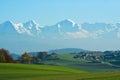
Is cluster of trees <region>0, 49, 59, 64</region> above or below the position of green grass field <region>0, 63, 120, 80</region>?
above

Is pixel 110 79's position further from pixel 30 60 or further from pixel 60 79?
pixel 30 60

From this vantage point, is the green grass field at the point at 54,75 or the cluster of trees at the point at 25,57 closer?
the green grass field at the point at 54,75

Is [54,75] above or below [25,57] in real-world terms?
below

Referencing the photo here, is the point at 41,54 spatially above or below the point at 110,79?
above

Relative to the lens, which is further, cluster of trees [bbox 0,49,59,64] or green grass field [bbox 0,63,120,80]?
cluster of trees [bbox 0,49,59,64]

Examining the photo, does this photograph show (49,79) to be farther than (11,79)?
No

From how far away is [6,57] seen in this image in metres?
110

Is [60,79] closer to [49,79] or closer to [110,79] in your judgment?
[49,79]

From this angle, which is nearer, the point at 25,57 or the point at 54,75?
the point at 54,75

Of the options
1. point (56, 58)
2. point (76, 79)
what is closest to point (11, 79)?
point (76, 79)

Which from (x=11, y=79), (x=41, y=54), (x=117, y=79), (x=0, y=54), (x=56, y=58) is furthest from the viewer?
(x=41, y=54)

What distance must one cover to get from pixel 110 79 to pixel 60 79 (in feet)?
15.1

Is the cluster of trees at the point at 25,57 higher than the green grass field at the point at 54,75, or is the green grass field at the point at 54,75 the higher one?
the cluster of trees at the point at 25,57

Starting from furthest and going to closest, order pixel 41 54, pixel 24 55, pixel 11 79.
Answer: pixel 41 54
pixel 24 55
pixel 11 79
